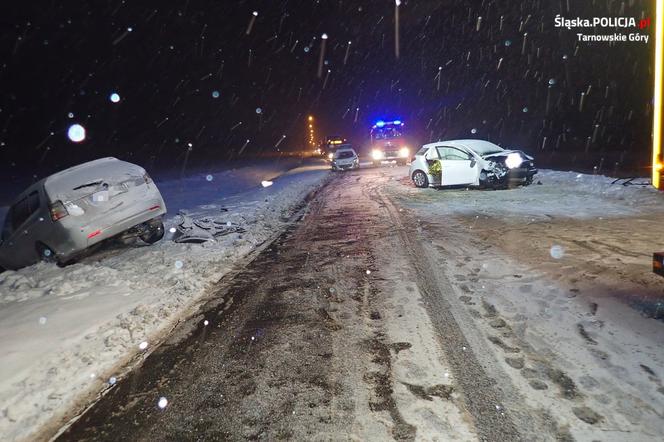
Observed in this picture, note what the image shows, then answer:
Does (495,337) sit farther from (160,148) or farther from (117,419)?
(160,148)

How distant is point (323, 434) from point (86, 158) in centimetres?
4608

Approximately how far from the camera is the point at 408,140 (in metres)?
28.0

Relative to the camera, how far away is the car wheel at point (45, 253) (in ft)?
24.9

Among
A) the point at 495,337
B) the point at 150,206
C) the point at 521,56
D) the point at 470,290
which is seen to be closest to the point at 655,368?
the point at 495,337

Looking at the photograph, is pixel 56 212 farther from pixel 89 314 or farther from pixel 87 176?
pixel 89 314

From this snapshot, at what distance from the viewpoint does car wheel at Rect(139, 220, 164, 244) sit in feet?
28.3

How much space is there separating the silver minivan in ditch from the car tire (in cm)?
972

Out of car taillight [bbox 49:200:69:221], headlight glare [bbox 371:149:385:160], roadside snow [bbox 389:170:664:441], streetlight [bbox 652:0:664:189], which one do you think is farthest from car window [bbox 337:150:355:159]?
streetlight [bbox 652:0:664:189]

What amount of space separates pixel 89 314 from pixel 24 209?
15.2 ft

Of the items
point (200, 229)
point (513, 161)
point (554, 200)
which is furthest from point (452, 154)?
point (200, 229)

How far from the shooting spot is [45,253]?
7.66 m

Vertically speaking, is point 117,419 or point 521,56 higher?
point 521,56

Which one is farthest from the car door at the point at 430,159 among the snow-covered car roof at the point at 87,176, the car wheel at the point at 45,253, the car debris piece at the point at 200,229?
the car wheel at the point at 45,253
